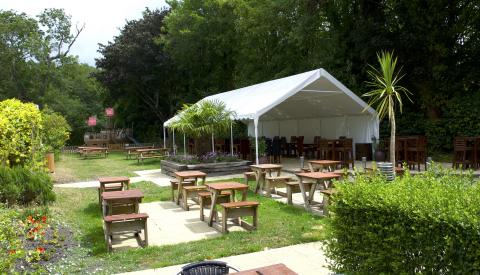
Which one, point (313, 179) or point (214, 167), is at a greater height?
point (313, 179)

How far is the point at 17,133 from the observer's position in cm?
872

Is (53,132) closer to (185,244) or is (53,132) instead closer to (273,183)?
(273,183)

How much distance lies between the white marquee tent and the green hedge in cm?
764

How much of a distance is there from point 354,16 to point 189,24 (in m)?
13.9

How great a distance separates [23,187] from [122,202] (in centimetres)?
250

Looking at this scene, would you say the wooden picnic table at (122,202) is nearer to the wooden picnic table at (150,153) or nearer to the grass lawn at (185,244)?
the grass lawn at (185,244)

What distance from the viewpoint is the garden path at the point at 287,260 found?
4461 millimetres

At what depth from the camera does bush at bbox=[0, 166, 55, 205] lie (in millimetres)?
7609

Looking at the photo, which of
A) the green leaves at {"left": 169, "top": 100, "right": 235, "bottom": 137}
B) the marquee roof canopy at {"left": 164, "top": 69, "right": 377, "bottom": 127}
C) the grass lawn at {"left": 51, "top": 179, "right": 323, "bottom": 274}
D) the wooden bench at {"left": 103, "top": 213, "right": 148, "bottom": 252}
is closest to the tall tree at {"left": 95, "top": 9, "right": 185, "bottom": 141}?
the marquee roof canopy at {"left": 164, "top": 69, "right": 377, "bottom": 127}

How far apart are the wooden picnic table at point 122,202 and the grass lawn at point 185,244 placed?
38 centimetres

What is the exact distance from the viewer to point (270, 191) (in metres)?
9.09

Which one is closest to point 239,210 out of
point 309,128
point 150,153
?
point 309,128

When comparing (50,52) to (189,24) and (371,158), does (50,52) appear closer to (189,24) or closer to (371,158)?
(189,24)

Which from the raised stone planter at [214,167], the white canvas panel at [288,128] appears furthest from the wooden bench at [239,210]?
the white canvas panel at [288,128]
